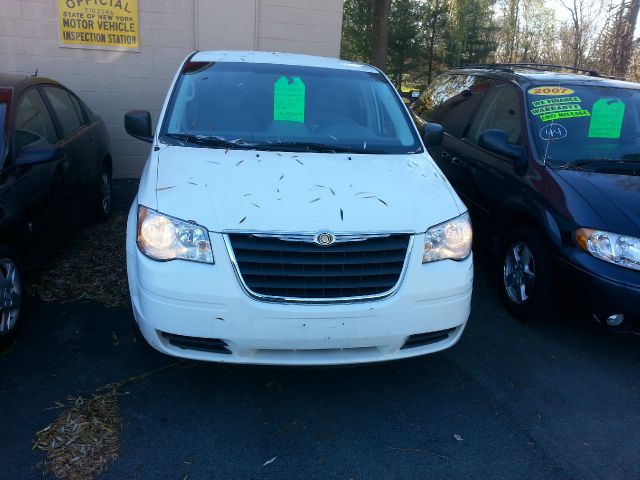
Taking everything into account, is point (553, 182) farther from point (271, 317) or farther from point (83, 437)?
point (83, 437)

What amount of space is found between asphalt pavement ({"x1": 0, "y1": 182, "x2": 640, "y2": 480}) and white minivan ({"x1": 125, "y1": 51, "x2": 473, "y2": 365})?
0.40 m

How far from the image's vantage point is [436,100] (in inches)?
258

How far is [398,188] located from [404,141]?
0.88 meters

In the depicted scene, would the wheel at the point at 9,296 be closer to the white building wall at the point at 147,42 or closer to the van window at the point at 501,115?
the van window at the point at 501,115

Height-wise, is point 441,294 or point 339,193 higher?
point 339,193

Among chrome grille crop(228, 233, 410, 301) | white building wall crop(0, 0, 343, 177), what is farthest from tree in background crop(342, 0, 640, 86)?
chrome grille crop(228, 233, 410, 301)

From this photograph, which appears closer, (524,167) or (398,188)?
(398,188)

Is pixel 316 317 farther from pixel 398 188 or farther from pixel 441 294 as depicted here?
pixel 398 188

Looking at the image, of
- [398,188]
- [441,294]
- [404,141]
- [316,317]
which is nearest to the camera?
[316,317]

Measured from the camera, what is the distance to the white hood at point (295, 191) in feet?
9.29

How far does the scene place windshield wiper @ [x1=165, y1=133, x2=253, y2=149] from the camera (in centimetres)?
364

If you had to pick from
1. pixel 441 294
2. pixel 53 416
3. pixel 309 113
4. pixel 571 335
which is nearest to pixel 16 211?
pixel 53 416

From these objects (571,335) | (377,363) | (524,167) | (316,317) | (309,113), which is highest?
(309,113)

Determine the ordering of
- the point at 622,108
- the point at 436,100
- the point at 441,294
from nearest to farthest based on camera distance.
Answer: the point at 441,294 → the point at 622,108 → the point at 436,100
